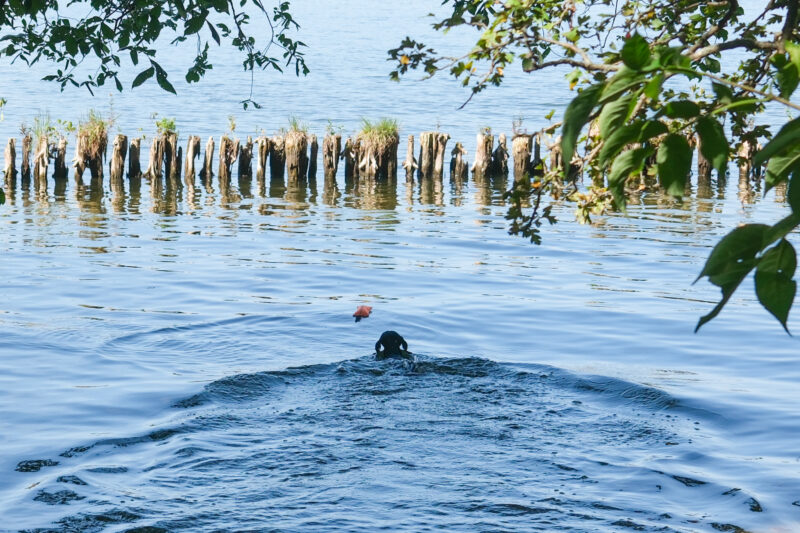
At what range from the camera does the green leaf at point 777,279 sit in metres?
1.59

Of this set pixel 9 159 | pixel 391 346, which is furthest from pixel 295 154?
pixel 391 346

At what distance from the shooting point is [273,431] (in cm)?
912

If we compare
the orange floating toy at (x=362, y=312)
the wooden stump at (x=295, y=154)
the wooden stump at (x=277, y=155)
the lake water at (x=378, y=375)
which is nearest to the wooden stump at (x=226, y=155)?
the wooden stump at (x=277, y=155)

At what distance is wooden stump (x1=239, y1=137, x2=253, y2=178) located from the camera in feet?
89.5

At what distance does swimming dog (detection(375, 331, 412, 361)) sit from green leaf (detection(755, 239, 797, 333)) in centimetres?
946

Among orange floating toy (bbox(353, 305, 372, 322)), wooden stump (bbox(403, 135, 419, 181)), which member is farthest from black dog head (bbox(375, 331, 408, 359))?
wooden stump (bbox(403, 135, 419, 181))

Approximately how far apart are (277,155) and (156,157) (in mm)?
3387

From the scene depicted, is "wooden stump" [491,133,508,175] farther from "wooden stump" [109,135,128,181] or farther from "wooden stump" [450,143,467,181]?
"wooden stump" [109,135,128,181]

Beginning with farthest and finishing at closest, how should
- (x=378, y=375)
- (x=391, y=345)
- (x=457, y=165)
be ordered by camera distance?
(x=457, y=165), (x=391, y=345), (x=378, y=375)

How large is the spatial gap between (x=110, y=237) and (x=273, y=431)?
1162 centimetres

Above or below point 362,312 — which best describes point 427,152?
above

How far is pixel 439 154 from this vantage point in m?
28.3

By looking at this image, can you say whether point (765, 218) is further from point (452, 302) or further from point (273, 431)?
point (273, 431)

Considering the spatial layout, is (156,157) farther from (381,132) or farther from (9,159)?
(381,132)
